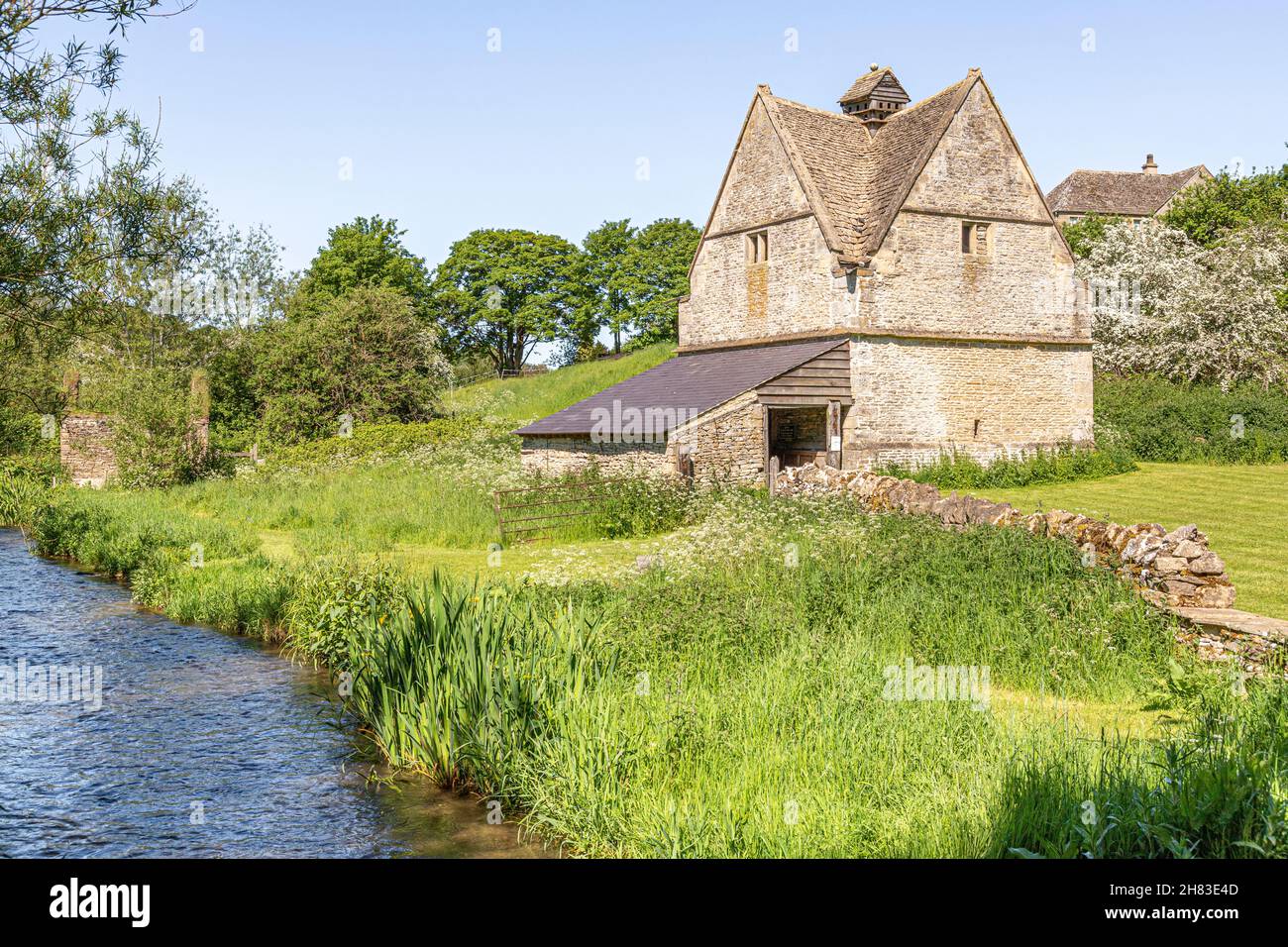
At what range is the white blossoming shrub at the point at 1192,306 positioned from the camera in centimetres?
3803

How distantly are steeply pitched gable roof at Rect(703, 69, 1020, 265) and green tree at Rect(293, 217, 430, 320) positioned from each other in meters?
29.4

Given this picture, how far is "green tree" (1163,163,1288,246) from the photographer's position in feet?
160

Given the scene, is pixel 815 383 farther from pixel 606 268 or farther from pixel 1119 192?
pixel 1119 192

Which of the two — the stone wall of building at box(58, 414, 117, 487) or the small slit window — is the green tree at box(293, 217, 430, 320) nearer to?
the stone wall of building at box(58, 414, 117, 487)

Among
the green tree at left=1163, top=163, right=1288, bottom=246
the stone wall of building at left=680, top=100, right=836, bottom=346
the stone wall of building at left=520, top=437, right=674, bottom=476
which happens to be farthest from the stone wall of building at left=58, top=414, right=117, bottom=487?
the green tree at left=1163, top=163, right=1288, bottom=246

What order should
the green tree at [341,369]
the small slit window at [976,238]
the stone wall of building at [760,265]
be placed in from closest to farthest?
the stone wall of building at [760,265] → the small slit window at [976,238] → the green tree at [341,369]

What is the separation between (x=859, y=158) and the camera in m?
31.7

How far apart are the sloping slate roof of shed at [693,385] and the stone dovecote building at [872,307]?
0.09 metres

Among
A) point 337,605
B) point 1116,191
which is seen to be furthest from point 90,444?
point 1116,191

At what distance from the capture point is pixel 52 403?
33250 millimetres

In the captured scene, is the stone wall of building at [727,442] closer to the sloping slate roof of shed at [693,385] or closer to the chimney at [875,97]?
the sloping slate roof of shed at [693,385]

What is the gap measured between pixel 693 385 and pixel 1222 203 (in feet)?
122

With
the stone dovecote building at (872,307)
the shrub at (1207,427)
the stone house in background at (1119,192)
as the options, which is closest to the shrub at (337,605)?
the stone dovecote building at (872,307)
